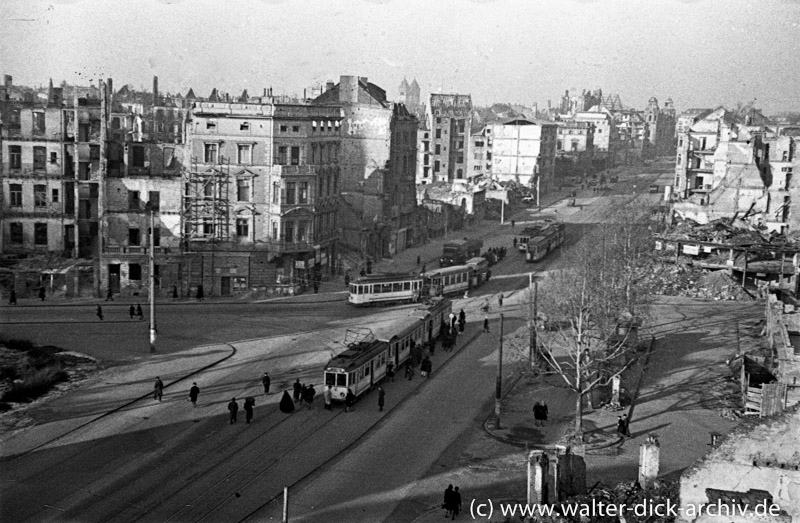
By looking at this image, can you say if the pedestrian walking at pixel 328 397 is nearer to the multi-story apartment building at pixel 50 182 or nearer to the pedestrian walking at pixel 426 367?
the pedestrian walking at pixel 426 367

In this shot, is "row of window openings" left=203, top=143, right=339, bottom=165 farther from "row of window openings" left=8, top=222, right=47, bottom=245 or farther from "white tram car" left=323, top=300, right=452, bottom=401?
"row of window openings" left=8, top=222, right=47, bottom=245

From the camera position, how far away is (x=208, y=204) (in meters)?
59.8

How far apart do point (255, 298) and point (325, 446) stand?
27.4 metres

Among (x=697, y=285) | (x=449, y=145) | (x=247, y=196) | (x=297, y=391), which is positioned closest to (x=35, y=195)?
(x=247, y=196)

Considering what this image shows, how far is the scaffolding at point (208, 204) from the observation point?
59.6 meters

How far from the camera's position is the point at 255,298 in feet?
195

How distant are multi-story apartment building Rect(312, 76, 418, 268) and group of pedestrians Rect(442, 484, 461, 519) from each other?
49900 mm

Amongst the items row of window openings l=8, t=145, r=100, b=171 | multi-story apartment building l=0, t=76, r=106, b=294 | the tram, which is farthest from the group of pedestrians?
row of window openings l=8, t=145, r=100, b=171

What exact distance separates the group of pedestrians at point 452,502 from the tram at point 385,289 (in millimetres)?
29947

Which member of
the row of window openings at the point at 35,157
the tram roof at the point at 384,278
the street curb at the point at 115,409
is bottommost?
the street curb at the point at 115,409

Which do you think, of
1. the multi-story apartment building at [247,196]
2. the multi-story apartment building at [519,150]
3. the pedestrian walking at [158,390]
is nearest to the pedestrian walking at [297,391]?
the pedestrian walking at [158,390]

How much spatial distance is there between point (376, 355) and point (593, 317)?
10.1m

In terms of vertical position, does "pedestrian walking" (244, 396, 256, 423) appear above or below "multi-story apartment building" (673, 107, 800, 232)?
below

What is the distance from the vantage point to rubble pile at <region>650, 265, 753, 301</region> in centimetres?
6512
